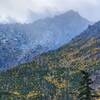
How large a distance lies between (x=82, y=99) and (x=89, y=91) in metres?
1.11

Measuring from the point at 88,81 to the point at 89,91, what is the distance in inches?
40.9

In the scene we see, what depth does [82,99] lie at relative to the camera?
3681 cm

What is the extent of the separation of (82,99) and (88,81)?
6.40ft

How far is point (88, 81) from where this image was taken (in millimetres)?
37031

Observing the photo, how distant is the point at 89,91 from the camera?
37.0m
